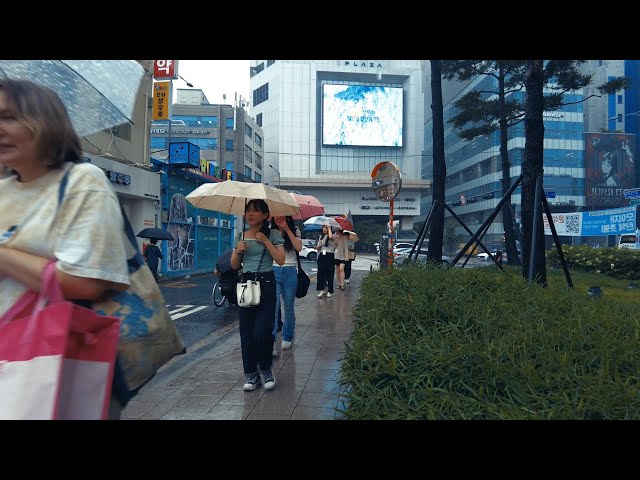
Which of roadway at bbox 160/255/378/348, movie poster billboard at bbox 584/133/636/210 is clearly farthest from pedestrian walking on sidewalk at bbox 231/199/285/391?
movie poster billboard at bbox 584/133/636/210

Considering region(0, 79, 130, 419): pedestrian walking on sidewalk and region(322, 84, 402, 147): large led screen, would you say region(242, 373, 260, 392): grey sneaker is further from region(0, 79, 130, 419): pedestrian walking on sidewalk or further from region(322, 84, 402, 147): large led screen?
region(322, 84, 402, 147): large led screen

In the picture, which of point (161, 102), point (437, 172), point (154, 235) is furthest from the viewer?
point (161, 102)

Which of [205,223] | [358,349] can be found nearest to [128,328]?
[358,349]

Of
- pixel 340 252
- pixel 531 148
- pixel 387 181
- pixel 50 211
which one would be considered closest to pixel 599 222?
pixel 340 252

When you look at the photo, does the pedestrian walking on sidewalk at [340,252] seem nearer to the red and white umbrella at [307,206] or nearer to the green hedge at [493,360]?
the red and white umbrella at [307,206]

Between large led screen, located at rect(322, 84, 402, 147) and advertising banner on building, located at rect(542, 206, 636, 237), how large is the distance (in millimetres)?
38441

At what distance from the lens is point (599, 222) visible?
18.6m

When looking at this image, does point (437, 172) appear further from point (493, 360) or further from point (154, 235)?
point (493, 360)

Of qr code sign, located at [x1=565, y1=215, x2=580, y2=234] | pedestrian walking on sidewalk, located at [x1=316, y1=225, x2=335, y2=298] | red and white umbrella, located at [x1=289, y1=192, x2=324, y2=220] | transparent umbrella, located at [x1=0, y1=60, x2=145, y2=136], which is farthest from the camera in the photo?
qr code sign, located at [x1=565, y1=215, x2=580, y2=234]

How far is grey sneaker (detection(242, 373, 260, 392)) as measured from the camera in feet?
14.1

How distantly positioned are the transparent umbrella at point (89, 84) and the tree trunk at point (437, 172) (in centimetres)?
996

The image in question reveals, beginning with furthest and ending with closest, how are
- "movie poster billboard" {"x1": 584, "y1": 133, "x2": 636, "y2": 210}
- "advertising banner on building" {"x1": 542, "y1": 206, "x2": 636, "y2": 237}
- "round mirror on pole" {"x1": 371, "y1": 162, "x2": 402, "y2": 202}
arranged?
"movie poster billboard" {"x1": 584, "y1": 133, "x2": 636, "y2": 210}, "advertising banner on building" {"x1": 542, "y1": 206, "x2": 636, "y2": 237}, "round mirror on pole" {"x1": 371, "y1": 162, "x2": 402, "y2": 202}

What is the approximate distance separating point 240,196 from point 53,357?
133 inches

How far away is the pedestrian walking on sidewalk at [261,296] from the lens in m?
4.25
